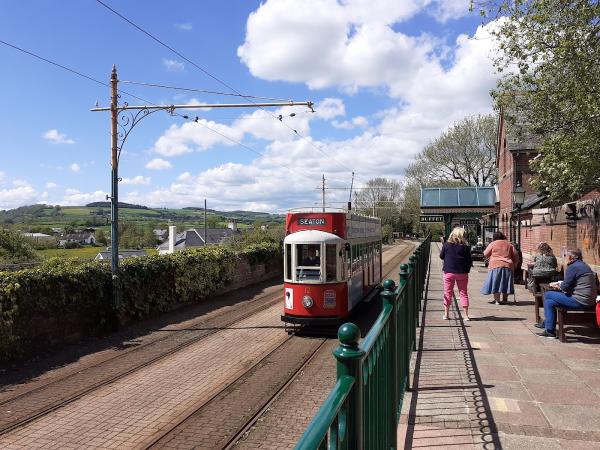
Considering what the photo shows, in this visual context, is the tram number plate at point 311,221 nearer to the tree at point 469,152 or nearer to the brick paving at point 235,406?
the brick paving at point 235,406

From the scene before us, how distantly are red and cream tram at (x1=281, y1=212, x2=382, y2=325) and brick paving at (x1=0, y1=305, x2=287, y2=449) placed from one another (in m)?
1.11

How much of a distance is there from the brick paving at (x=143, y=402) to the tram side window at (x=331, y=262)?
188cm

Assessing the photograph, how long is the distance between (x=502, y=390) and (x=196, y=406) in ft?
12.4

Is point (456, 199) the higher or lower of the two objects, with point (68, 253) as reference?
higher

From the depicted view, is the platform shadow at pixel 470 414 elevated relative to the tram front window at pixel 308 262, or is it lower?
lower

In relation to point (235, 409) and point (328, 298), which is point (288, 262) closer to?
point (328, 298)

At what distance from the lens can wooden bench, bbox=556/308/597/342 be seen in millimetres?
7375

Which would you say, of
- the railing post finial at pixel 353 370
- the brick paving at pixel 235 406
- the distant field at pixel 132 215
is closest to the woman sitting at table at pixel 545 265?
the brick paving at pixel 235 406

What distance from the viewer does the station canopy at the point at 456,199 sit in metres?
32.6

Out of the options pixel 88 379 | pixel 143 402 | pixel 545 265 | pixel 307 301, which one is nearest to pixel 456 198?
pixel 545 265

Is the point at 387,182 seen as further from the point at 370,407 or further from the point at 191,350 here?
the point at 370,407

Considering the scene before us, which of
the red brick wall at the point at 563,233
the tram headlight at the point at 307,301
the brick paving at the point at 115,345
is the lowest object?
the brick paving at the point at 115,345

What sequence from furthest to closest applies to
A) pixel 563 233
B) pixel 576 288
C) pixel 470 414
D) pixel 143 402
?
pixel 563 233
pixel 576 288
pixel 143 402
pixel 470 414

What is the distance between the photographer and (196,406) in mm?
6484
